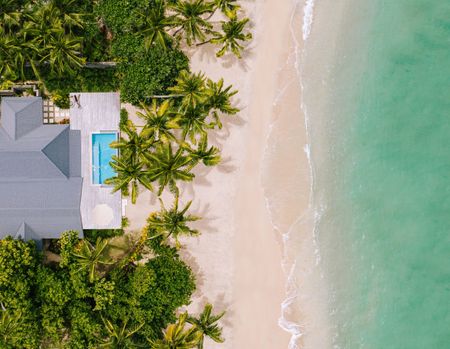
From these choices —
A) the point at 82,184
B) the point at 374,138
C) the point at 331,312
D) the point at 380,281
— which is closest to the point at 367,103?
the point at 374,138

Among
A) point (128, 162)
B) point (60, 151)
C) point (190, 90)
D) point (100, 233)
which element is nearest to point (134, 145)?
point (128, 162)

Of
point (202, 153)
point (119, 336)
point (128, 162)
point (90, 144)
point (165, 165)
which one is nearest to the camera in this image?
point (165, 165)

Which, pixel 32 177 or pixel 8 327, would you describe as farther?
pixel 32 177

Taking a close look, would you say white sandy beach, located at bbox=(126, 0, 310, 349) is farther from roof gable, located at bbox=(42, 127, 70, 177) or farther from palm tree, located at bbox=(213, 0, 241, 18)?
roof gable, located at bbox=(42, 127, 70, 177)

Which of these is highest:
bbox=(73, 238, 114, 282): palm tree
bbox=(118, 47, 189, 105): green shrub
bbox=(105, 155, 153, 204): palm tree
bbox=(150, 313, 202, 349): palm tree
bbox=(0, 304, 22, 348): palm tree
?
bbox=(118, 47, 189, 105): green shrub

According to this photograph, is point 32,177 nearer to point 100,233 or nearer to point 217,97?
point 100,233

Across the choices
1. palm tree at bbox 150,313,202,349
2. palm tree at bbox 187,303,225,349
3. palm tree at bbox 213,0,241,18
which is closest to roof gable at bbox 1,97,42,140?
palm tree at bbox 213,0,241,18
